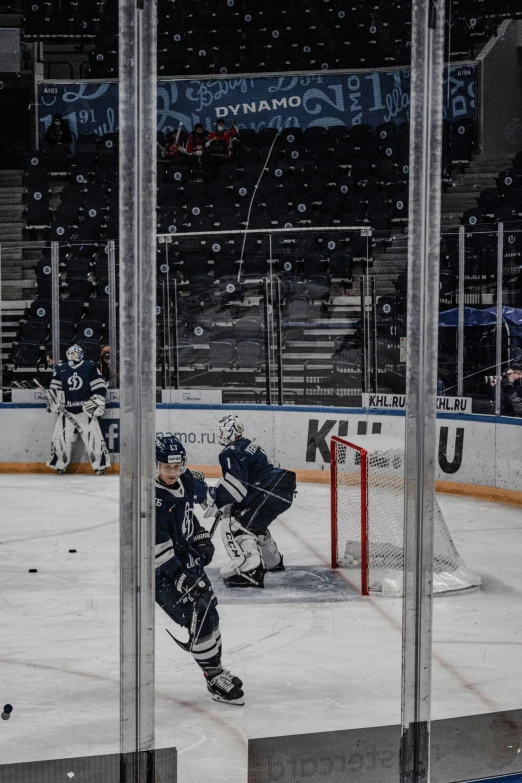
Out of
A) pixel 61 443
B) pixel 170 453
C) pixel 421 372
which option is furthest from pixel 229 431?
pixel 61 443

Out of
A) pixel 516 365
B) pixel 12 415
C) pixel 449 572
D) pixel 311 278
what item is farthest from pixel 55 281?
pixel 449 572

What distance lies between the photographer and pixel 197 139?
9.20 metres

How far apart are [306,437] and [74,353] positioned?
6.61ft

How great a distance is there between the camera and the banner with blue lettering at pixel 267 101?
9.34m

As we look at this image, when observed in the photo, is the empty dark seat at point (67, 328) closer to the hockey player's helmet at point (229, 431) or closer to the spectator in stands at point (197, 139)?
the spectator in stands at point (197, 139)

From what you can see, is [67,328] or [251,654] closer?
[251,654]

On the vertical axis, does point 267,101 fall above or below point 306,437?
above

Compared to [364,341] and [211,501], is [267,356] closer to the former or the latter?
[364,341]

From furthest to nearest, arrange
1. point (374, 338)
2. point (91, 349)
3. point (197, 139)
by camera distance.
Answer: point (197, 139)
point (91, 349)
point (374, 338)

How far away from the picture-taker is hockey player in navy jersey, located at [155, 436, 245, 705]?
9.75ft

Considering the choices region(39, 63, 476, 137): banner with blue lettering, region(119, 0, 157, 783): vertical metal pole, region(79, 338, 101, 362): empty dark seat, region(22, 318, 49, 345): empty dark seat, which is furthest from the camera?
region(39, 63, 476, 137): banner with blue lettering

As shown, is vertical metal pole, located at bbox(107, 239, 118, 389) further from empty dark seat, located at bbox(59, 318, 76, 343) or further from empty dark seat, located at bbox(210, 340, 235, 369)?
empty dark seat, located at bbox(210, 340, 235, 369)

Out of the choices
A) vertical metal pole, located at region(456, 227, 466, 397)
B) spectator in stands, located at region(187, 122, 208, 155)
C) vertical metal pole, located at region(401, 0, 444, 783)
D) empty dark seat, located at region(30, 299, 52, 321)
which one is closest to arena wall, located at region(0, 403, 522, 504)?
vertical metal pole, located at region(456, 227, 466, 397)

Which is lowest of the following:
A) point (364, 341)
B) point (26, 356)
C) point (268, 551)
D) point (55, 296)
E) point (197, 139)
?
point (268, 551)
